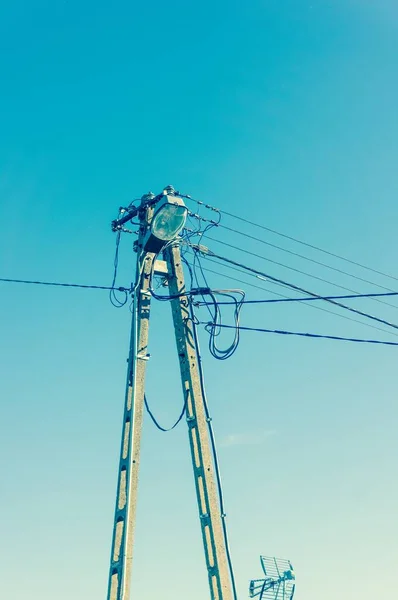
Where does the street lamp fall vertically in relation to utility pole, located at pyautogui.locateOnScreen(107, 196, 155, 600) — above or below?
above

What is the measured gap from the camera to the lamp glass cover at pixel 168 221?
1143 cm

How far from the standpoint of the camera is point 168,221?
37.9ft

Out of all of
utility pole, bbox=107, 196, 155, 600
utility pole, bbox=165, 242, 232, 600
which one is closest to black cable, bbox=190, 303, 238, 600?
utility pole, bbox=165, 242, 232, 600

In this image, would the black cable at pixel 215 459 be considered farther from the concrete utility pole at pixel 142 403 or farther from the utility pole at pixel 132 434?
the utility pole at pixel 132 434

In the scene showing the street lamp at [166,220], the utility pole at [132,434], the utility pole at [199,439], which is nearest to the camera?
the utility pole at [132,434]

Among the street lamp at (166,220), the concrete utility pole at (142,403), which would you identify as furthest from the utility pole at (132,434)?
the street lamp at (166,220)

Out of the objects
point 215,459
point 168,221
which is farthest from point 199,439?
point 168,221

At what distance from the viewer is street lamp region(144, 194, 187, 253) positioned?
11.4m

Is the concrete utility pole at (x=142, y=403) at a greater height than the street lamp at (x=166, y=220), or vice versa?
the street lamp at (x=166, y=220)

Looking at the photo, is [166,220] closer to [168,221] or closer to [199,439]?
[168,221]

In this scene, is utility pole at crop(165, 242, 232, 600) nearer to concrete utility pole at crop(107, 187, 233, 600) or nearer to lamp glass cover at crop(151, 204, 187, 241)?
concrete utility pole at crop(107, 187, 233, 600)

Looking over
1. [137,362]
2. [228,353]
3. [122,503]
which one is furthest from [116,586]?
[228,353]

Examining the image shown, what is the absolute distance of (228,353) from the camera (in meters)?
11.7

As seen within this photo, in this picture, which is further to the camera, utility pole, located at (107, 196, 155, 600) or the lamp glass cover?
the lamp glass cover
